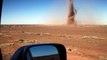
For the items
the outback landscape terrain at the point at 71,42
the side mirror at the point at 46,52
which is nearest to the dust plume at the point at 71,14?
the outback landscape terrain at the point at 71,42

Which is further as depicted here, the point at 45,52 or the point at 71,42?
the point at 71,42

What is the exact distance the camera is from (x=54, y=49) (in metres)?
1.60

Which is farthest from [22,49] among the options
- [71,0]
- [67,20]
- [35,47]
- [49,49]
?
[67,20]

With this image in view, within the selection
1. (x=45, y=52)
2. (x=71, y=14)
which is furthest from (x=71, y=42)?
(x=71, y=14)

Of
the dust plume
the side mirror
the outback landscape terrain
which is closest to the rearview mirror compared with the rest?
the side mirror

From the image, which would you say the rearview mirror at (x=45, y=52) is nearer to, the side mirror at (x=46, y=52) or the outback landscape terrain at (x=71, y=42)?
the side mirror at (x=46, y=52)

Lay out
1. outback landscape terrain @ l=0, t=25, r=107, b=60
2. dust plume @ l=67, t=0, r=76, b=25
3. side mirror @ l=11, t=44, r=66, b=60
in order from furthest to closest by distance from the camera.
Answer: dust plume @ l=67, t=0, r=76, b=25 < outback landscape terrain @ l=0, t=25, r=107, b=60 < side mirror @ l=11, t=44, r=66, b=60

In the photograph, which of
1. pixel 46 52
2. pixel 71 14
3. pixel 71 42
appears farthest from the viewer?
pixel 71 14

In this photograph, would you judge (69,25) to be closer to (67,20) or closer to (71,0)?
(67,20)

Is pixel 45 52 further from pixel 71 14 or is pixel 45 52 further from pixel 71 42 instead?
pixel 71 14

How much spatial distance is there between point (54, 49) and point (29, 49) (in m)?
0.23

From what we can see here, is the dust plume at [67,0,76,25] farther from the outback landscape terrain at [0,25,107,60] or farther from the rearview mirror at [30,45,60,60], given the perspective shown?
the rearview mirror at [30,45,60,60]

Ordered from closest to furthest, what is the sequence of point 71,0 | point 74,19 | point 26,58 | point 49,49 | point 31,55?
point 26,58
point 31,55
point 49,49
point 71,0
point 74,19

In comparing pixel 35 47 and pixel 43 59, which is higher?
pixel 35 47
